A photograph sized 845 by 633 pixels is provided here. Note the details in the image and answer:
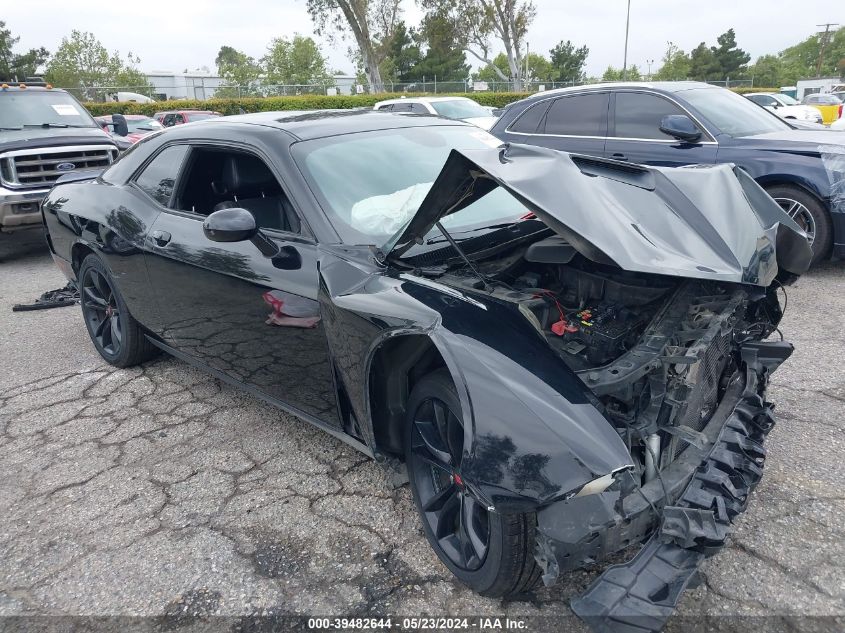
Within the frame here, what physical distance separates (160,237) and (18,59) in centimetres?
5107

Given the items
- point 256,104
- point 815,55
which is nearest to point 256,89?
point 256,104

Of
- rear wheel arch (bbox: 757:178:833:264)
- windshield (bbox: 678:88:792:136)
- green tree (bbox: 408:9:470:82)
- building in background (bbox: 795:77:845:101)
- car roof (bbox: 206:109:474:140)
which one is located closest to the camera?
car roof (bbox: 206:109:474:140)

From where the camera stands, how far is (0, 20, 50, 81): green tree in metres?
42.2

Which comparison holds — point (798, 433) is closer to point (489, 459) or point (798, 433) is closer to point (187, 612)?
point (489, 459)

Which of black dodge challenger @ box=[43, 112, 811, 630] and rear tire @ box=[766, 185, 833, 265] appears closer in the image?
black dodge challenger @ box=[43, 112, 811, 630]

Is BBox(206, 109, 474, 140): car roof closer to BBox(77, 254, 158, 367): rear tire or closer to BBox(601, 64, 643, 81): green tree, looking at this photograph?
BBox(77, 254, 158, 367): rear tire

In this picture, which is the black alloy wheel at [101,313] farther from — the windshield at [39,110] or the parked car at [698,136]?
the windshield at [39,110]

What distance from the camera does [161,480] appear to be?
120 inches

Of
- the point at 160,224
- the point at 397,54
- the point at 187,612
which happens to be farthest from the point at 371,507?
the point at 397,54

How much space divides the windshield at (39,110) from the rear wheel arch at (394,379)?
7.91m

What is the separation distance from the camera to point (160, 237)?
137 inches

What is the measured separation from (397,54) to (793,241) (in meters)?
62.5

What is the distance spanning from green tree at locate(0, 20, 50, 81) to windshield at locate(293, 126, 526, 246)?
49444 mm

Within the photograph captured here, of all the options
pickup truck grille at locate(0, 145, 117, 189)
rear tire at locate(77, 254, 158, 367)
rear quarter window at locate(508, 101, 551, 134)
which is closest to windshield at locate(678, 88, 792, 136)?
rear quarter window at locate(508, 101, 551, 134)
